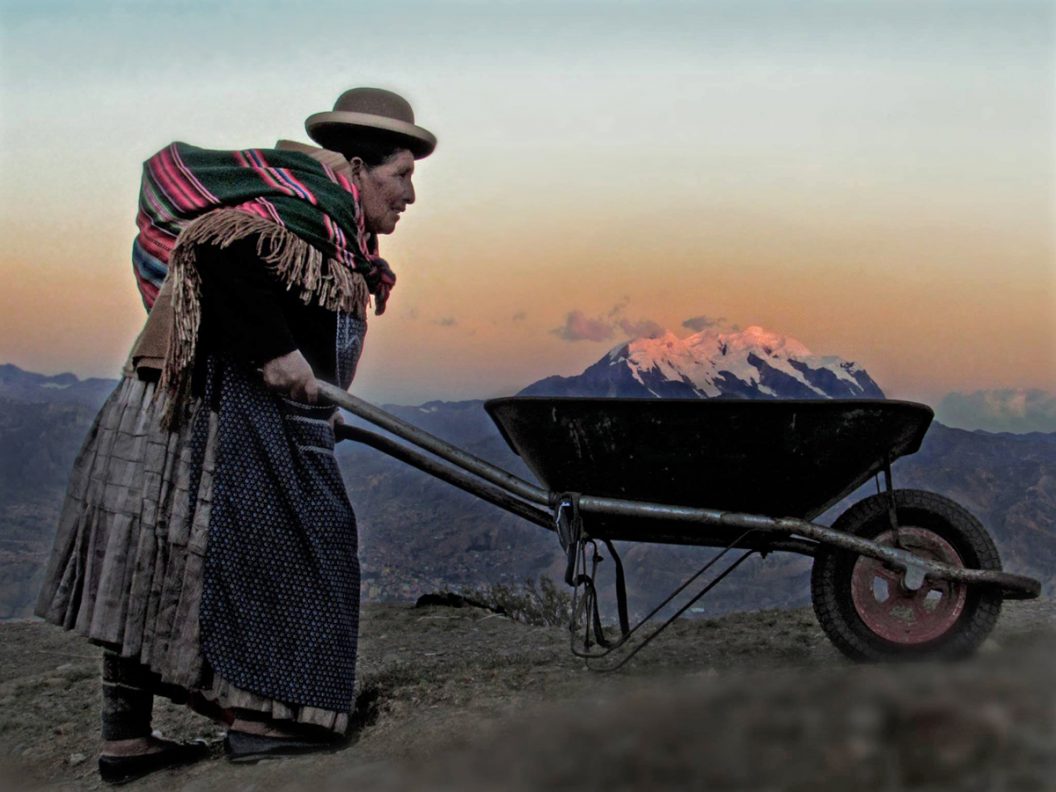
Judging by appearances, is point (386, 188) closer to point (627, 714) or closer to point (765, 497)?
point (765, 497)

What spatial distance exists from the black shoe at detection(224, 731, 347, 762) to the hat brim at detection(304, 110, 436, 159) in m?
1.87

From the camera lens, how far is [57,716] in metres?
4.86

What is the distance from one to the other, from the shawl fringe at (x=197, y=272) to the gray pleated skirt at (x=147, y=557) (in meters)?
0.12

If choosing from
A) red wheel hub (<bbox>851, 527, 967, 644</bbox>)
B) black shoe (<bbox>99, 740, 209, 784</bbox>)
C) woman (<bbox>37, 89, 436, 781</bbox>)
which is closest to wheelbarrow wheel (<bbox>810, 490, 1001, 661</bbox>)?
red wheel hub (<bbox>851, 527, 967, 644</bbox>)

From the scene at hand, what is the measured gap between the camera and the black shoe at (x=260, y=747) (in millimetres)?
3768

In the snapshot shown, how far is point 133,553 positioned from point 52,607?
394mm

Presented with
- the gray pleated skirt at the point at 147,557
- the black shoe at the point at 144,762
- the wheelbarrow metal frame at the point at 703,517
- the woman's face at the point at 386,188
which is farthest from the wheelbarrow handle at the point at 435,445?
the black shoe at the point at 144,762

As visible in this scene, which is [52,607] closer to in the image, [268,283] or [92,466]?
[92,466]

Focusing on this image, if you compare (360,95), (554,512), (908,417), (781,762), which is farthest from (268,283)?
(781,762)

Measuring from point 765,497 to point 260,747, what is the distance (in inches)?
68.1

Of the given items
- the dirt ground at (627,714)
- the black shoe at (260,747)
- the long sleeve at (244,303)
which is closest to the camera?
the dirt ground at (627,714)

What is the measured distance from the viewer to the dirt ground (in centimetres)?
197

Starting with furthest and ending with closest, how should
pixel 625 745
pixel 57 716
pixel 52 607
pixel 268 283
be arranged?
pixel 57 716
pixel 52 607
pixel 268 283
pixel 625 745

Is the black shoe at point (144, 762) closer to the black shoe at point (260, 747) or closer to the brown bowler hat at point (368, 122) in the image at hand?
the black shoe at point (260, 747)
